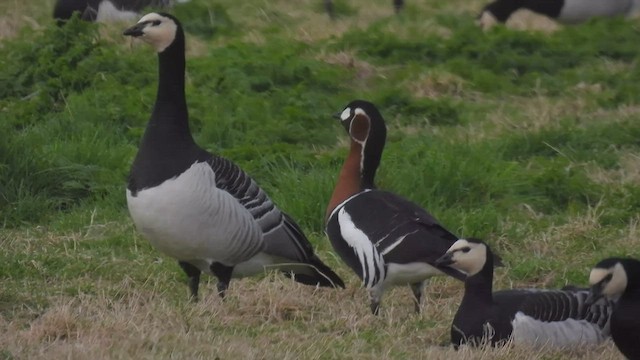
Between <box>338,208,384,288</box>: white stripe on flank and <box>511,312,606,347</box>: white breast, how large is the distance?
860 millimetres

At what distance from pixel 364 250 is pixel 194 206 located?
0.93m

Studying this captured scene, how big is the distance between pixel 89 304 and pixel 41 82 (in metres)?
5.70

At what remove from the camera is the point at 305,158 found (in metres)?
10.9

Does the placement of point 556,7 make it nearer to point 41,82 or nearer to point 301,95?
point 301,95

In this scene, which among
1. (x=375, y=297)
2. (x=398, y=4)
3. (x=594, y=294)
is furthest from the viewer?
(x=398, y=4)

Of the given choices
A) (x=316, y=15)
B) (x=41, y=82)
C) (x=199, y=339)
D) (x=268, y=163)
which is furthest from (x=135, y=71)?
(x=199, y=339)

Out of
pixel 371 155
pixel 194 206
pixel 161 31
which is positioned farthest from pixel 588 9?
pixel 194 206

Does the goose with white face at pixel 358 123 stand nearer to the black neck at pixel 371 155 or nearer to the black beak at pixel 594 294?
the black neck at pixel 371 155

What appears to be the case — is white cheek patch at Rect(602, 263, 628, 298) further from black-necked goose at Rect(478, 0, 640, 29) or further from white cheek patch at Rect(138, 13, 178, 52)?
black-necked goose at Rect(478, 0, 640, 29)

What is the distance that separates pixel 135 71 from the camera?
42.9ft

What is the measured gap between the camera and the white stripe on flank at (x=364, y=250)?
779cm

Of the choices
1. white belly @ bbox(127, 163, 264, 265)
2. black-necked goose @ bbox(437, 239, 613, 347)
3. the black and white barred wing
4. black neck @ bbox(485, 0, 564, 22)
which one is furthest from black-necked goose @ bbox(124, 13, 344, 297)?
black neck @ bbox(485, 0, 564, 22)

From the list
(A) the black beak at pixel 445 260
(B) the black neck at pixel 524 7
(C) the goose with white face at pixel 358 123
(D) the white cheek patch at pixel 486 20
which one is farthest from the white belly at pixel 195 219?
(B) the black neck at pixel 524 7

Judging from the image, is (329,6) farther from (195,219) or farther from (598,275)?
(598,275)
